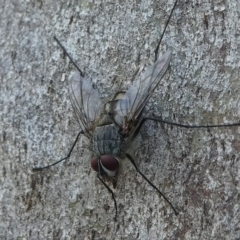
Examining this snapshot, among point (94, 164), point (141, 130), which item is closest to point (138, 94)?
point (141, 130)

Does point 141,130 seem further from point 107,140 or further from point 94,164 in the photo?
point 94,164

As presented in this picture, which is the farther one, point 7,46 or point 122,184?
point 7,46

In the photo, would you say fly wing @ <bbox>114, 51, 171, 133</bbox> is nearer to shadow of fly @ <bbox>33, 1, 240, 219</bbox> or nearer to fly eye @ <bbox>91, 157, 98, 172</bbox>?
shadow of fly @ <bbox>33, 1, 240, 219</bbox>

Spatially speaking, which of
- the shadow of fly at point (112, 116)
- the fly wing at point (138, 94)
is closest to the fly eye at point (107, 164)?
the shadow of fly at point (112, 116)

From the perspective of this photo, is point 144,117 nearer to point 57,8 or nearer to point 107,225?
point 107,225

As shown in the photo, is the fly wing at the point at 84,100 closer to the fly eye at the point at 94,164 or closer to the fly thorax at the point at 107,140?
the fly thorax at the point at 107,140

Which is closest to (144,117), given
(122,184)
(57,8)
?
(122,184)
